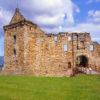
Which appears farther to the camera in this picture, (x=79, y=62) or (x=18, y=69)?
(x=79, y=62)

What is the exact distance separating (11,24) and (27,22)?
10.5 ft

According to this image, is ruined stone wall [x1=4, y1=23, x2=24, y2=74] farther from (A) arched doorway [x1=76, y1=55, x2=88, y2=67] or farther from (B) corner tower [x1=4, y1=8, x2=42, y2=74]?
(A) arched doorway [x1=76, y1=55, x2=88, y2=67]

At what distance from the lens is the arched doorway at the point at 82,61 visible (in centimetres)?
5197

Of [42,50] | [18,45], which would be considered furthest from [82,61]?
[18,45]

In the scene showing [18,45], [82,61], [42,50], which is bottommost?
[82,61]

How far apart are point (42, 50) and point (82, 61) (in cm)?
830

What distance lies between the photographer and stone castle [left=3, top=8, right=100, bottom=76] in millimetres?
A: 47250

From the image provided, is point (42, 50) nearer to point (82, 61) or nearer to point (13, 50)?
point (13, 50)

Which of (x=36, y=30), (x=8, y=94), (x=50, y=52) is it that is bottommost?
(x=8, y=94)

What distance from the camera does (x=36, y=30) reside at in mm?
48938

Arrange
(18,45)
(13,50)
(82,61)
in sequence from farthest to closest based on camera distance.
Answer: (82,61) → (13,50) → (18,45)

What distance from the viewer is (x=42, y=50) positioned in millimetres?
49219

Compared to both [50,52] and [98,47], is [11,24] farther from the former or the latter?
[98,47]

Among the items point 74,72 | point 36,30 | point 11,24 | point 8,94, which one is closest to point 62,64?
point 74,72
